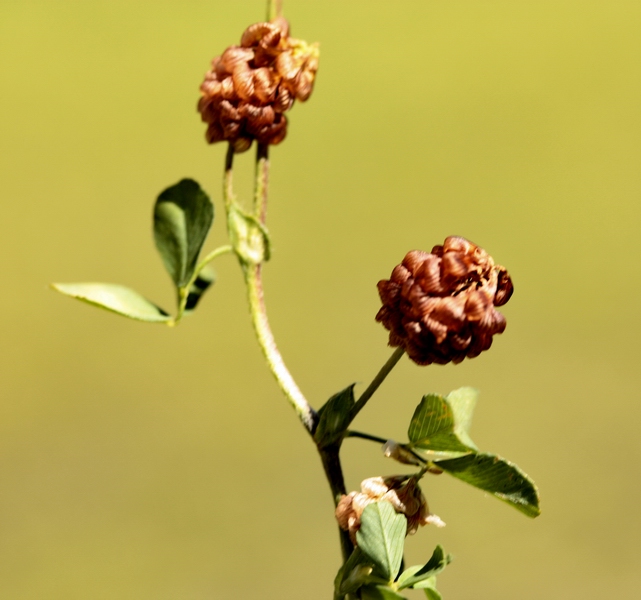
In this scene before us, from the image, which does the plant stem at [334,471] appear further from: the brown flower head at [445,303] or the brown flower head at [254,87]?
the brown flower head at [254,87]

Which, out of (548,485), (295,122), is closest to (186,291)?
(548,485)

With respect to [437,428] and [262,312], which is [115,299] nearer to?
[262,312]

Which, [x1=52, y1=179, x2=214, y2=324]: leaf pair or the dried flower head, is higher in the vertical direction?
[x1=52, y1=179, x2=214, y2=324]: leaf pair

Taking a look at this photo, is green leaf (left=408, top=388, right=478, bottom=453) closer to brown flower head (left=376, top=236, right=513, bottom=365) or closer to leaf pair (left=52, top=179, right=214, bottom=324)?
brown flower head (left=376, top=236, right=513, bottom=365)

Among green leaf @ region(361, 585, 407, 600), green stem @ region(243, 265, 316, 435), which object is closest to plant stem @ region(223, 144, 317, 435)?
green stem @ region(243, 265, 316, 435)

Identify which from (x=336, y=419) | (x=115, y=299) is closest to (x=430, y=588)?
(x=336, y=419)

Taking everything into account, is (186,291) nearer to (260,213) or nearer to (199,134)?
(260,213)

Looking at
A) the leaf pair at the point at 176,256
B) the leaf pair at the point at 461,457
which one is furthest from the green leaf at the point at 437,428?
the leaf pair at the point at 176,256
